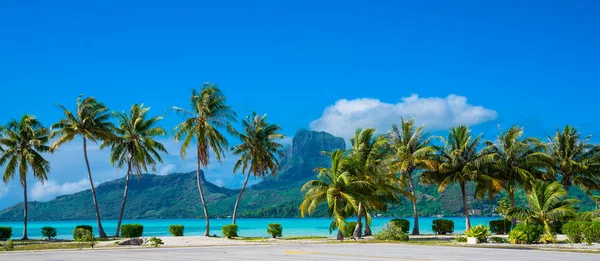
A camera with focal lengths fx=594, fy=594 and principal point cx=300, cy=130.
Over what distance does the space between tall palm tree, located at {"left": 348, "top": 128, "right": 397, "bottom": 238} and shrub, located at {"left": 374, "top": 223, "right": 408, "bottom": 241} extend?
2.82 m

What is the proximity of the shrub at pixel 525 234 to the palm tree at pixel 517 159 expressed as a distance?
1528 centimetres

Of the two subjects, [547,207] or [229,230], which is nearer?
[547,207]

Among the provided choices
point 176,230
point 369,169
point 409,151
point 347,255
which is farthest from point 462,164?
point 347,255

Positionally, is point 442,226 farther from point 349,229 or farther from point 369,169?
point 369,169

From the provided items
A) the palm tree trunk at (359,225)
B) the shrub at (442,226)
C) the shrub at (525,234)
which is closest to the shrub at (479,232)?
the shrub at (525,234)

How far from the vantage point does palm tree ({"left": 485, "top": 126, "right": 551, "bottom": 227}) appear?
47.1 meters

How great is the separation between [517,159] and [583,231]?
56.7 ft

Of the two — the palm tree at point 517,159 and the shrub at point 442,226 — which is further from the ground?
the palm tree at point 517,159

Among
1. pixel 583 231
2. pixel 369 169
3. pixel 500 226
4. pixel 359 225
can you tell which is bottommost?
pixel 500 226

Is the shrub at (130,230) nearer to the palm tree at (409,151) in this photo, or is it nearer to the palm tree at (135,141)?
the palm tree at (135,141)

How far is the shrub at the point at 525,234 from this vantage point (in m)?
31.3

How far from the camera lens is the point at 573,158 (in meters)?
50.2

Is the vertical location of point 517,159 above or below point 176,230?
above

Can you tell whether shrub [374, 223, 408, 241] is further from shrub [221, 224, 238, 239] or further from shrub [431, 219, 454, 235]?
shrub [221, 224, 238, 239]
